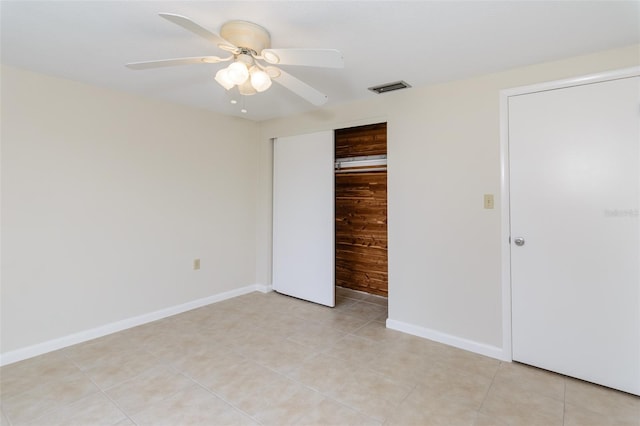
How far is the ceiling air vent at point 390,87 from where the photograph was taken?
109 inches

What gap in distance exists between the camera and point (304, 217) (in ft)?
12.7

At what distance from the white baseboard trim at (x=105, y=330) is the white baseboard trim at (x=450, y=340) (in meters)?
2.05

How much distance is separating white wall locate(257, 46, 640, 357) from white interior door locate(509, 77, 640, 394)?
15cm

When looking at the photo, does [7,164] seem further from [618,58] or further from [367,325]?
[618,58]

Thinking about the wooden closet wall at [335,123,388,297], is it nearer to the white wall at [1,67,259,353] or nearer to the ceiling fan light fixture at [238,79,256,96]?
the white wall at [1,67,259,353]

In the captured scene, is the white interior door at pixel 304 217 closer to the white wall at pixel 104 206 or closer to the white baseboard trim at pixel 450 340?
the white wall at pixel 104 206

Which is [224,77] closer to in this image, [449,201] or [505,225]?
[449,201]

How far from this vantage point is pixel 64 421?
5.88 feet

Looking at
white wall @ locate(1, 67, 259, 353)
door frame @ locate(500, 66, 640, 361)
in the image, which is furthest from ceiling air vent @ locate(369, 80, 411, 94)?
white wall @ locate(1, 67, 259, 353)

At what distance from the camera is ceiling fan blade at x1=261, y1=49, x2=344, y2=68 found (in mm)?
1541

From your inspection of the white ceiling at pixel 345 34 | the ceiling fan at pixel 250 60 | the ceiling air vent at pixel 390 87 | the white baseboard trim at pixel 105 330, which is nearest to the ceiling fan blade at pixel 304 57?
the ceiling fan at pixel 250 60

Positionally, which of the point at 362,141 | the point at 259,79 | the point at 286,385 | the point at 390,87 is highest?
the point at 390,87

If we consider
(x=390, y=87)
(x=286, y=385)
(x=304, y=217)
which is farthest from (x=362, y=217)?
(x=286, y=385)

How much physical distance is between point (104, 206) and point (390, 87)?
2806 mm
